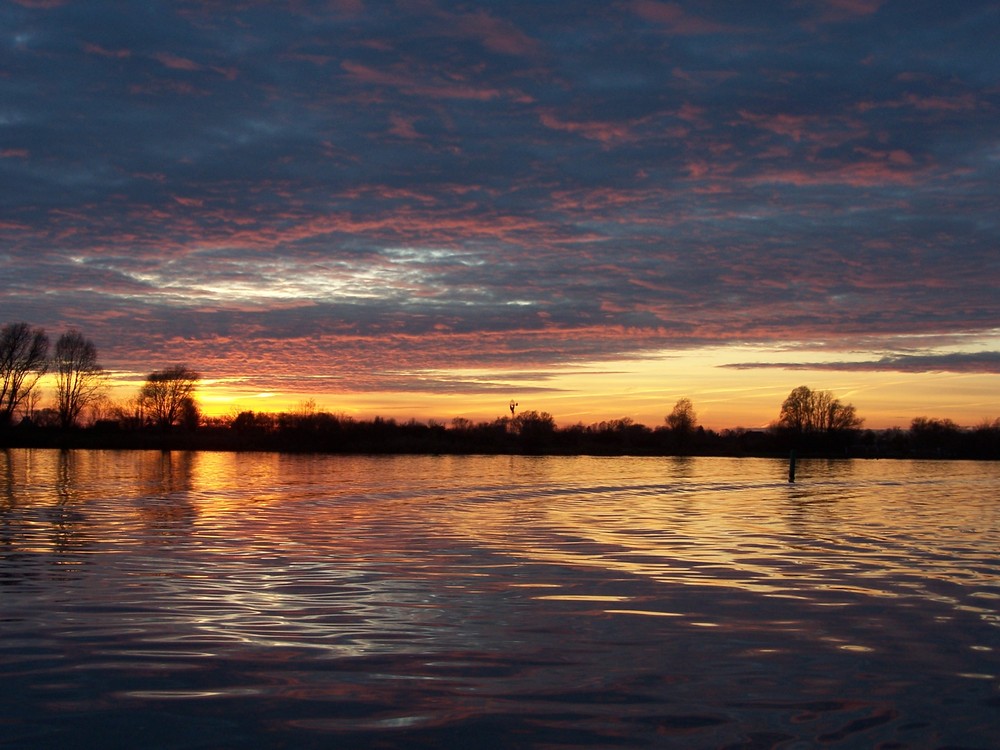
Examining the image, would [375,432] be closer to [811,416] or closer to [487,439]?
[487,439]

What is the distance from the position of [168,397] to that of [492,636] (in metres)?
135

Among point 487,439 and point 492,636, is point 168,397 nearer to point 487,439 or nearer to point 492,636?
point 487,439

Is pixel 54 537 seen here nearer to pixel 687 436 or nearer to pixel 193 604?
pixel 193 604

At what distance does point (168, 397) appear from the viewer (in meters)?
132

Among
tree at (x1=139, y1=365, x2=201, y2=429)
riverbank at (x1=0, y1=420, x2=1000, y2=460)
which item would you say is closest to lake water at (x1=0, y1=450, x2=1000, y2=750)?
riverbank at (x1=0, y1=420, x2=1000, y2=460)

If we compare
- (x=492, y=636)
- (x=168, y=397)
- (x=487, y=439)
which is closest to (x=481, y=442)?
(x=487, y=439)

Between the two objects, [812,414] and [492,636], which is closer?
[492,636]

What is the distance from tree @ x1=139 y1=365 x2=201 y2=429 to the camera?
131 metres

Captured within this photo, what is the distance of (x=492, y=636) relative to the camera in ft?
28.3

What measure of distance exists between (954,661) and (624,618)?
3.34m

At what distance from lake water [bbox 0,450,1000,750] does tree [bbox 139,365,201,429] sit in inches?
4711

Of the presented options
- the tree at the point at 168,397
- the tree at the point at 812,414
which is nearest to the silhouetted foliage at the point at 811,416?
the tree at the point at 812,414

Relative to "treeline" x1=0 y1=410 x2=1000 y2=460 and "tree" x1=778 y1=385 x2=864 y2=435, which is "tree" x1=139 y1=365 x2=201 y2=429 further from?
"tree" x1=778 y1=385 x2=864 y2=435

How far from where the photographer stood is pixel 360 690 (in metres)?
6.65
